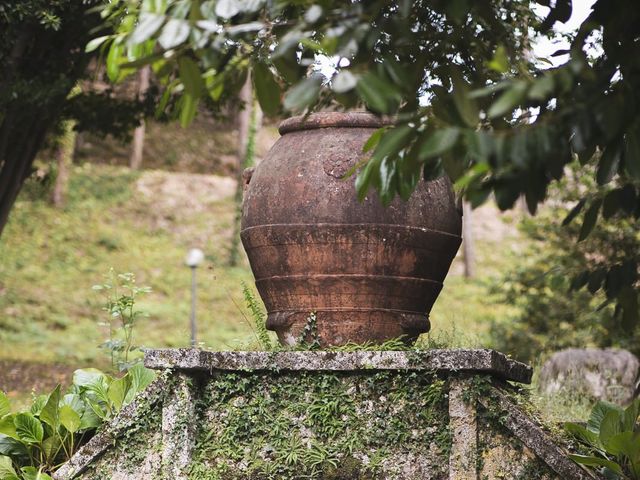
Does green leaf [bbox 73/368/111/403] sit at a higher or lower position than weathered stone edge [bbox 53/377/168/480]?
higher

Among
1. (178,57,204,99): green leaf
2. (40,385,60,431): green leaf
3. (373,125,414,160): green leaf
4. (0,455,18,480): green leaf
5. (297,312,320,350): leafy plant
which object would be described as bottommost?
(0,455,18,480): green leaf

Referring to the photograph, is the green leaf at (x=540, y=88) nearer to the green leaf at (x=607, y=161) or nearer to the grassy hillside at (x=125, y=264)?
the green leaf at (x=607, y=161)

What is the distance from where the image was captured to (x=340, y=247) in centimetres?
496

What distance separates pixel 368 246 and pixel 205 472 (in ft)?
4.90

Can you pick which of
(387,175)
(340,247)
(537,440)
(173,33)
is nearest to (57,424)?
(340,247)

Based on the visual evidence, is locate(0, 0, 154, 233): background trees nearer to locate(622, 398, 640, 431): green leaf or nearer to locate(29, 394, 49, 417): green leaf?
locate(29, 394, 49, 417): green leaf

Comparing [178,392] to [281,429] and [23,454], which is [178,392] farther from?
[23,454]

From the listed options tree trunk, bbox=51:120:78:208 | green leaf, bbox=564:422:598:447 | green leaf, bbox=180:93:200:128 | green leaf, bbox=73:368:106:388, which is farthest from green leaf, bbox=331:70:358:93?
tree trunk, bbox=51:120:78:208

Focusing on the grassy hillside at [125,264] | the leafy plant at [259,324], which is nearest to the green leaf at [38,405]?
the leafy plant at [259,324]

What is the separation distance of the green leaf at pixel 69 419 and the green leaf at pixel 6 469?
35cm

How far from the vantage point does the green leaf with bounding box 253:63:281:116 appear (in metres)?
2.68

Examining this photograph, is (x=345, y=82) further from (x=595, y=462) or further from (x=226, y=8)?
(x=595, y=462)

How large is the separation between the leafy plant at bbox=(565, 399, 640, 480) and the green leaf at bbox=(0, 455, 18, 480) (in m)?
2.95

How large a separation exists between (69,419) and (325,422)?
4.79ft
